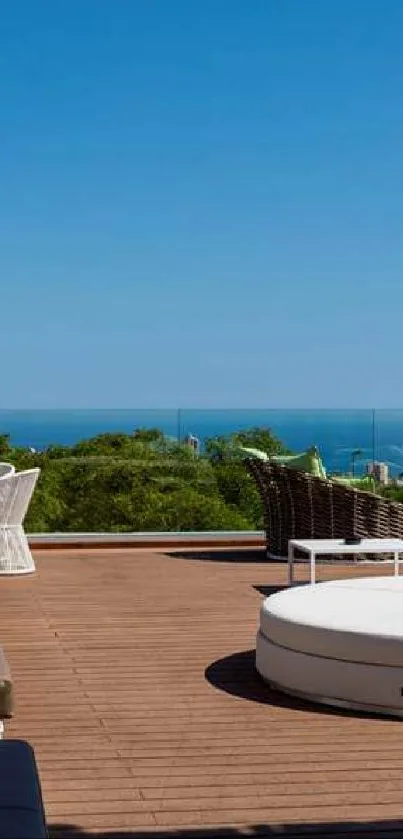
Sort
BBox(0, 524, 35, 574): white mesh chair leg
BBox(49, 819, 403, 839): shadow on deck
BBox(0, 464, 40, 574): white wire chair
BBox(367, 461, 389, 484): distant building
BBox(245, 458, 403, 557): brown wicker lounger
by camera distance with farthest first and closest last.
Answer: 1. BBox(367, 461, 389, 484): distant building
2. BBox(245, 458, 403, 557): brown wicker lounger
3. BBox(0, 524, 35, 574): white mesh chair leg
4. BBox(0, 464, 40, 574): white wire chair
5. BBox(49, 819, 403, 839): shadow on deck

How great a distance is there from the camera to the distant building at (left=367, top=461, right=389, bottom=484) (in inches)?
416

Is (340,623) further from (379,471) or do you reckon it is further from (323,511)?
(379,471)

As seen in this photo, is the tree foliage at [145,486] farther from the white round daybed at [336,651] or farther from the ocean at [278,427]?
the white round daybed at [336,651]

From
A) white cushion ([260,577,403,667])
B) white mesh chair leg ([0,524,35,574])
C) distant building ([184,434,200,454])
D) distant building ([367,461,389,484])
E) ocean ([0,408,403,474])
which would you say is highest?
ocean ([0,408,403,474])

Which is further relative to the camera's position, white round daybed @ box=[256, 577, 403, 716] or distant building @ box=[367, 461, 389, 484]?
distant building @ box=[367, 461, 389, 484]

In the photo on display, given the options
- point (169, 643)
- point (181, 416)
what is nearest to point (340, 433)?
point (181, 416)

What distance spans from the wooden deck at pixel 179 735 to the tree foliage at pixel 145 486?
315 cm

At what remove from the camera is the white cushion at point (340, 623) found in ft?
16.2

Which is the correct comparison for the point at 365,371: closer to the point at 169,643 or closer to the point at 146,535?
the point at 146,535

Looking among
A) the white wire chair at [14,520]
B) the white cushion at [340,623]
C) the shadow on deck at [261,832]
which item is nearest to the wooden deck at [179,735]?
the shadow on deck at [261,832]

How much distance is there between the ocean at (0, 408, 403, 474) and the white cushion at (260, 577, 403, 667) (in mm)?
4679

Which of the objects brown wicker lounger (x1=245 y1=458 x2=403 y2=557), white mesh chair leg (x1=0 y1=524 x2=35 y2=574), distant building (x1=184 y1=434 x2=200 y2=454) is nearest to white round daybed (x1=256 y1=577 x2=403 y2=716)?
white mesh chair leg (x1=0 y1=524 x2=35 y2=574)

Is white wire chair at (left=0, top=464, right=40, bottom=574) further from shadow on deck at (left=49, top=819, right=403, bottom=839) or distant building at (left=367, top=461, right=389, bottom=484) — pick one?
shadow on deck at (left=49, top=819, right=403, bottom=839)

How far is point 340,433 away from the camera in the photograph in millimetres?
11070
